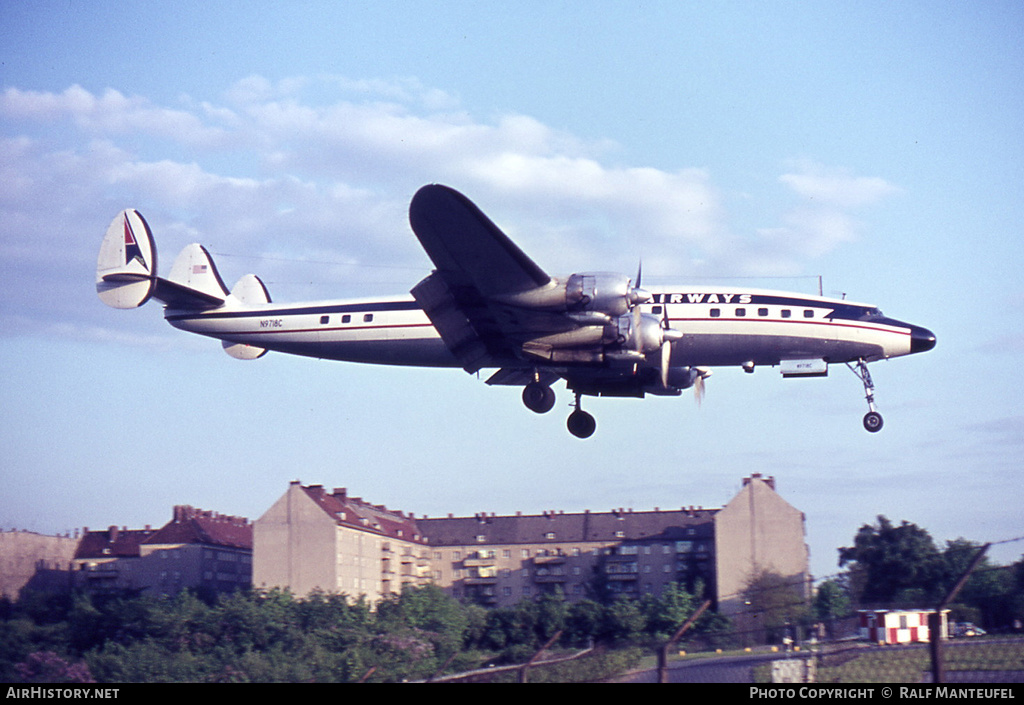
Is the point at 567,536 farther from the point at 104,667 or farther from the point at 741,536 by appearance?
the point at 104,667

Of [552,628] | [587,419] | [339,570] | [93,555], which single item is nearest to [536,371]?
[587,419]

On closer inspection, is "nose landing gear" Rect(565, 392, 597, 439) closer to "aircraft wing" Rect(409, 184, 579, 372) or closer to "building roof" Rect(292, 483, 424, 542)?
"aircraft wing" Rect(409, 184, 579, 372)

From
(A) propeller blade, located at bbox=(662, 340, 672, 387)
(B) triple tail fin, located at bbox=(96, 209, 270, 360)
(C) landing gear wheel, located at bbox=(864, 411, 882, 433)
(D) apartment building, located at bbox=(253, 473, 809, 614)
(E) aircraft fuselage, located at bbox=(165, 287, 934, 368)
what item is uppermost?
(B) triple tail fin, located at bbox=(96, 209, 270, 360)

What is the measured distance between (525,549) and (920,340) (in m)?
53.2

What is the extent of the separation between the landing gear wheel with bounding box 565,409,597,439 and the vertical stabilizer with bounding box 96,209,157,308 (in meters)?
12.6

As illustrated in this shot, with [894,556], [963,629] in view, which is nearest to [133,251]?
[963,629]

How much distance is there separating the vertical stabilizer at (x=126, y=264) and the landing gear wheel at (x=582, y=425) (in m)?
12.6

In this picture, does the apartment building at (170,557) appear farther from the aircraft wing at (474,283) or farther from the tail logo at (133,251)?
the aircraft wing at (474,283)

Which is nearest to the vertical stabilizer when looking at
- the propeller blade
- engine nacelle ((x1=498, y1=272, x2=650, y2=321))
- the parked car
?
engine nacelle ((x1=498, y1=272, x2=650, y2=321))

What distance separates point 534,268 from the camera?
17.9m

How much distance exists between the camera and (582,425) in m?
22.0

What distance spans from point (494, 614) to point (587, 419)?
16.6 m

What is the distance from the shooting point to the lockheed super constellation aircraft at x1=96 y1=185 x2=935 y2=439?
18203mm

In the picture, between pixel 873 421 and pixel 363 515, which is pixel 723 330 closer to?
pixel 873 421
